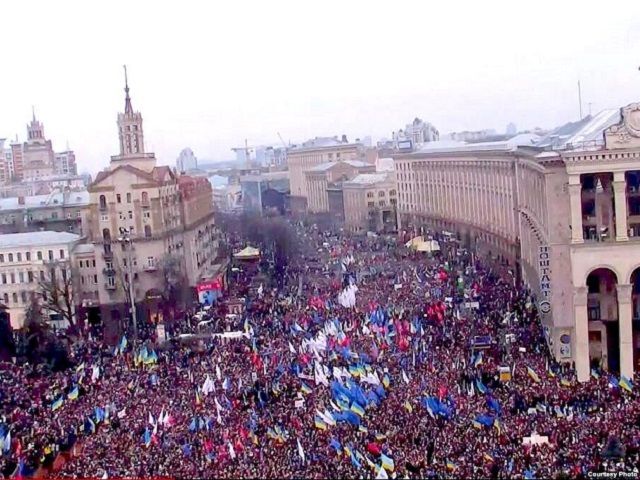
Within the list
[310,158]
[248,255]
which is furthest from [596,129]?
[310,158]

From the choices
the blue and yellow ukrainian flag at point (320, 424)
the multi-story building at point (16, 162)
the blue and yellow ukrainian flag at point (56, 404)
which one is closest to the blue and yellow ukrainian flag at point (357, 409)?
the blue and yellow ukrainian flag at point (320, 424)

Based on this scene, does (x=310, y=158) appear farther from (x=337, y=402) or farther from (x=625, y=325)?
(x=337, y=402)

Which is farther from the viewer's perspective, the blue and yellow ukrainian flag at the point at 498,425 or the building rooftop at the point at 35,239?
the building rooftop at the point at 35,239

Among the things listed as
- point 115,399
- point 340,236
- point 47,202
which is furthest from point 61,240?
point 340,236

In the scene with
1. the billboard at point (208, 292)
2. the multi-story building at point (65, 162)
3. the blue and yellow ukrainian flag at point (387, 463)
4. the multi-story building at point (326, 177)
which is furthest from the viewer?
the multi-story building at point (65, 162)

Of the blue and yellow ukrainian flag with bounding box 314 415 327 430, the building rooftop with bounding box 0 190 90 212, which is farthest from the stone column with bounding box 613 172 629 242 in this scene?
the building rooftop with bounding box 0 190 90 212

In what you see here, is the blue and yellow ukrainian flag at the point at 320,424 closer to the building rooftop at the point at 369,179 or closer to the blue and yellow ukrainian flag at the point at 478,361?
the blue and yellow ukrainian flag at the point at 478,361

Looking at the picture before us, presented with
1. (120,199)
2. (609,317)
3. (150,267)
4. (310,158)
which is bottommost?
(609,317)
